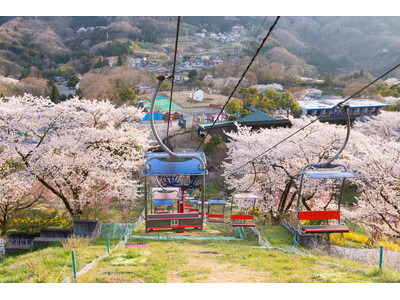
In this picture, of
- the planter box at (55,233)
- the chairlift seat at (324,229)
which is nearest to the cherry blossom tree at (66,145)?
the planter box at (55,233)

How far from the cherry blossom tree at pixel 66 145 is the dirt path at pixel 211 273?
27.8 feet

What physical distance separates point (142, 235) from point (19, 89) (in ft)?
152

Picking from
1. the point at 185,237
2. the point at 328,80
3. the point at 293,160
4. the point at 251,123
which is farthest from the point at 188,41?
the point at 185,237

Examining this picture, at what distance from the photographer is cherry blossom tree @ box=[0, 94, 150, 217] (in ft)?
44.3

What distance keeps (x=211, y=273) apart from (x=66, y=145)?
416 inches

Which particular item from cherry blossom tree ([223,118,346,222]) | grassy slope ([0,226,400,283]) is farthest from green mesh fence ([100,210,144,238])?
cherry blossom tree ([223,118,346,222])

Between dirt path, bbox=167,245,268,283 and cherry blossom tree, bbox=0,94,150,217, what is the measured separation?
27.8 feet

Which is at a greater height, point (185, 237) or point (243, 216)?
point (243, 216)

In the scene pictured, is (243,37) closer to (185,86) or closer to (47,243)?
(185,86)

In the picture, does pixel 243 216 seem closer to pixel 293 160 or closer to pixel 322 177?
pixel 322 177

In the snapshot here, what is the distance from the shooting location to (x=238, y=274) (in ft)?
21.9

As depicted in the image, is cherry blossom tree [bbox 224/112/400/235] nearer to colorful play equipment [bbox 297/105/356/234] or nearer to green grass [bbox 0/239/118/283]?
colorful play equipment [bbox 297/105/356/234]

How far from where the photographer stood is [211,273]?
6.76 m
